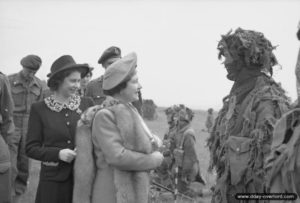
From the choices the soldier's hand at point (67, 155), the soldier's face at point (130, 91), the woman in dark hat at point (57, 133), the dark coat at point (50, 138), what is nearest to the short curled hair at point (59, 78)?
the woman in dark hat at point (57, 133)

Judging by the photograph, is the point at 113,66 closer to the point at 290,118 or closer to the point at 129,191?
the point at 129,191

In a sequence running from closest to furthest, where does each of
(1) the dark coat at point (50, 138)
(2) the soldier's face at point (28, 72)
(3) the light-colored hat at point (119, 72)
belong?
(3) the light-colored hat at point (119, 72) < (1) the dark coat at point (50, 138) < (2) the soldier's face at point (28, 72)

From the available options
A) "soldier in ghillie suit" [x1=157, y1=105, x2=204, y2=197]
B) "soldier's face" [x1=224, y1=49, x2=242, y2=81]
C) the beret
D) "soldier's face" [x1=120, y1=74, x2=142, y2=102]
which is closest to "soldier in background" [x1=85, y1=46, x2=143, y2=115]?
"soldier's face" [x1=224, y1=49, x2=242, y2=81]

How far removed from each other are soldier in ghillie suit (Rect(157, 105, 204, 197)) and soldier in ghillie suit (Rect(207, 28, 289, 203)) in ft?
15.8

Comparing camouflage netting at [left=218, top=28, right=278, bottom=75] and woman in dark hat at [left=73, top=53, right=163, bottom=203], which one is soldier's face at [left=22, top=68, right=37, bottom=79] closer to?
camouflage netting at [left=218, top=28, right=278, bottom=75]

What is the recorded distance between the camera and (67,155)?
4.39 meters

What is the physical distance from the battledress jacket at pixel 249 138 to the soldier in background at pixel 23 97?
168 inches

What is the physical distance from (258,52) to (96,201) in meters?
2.12

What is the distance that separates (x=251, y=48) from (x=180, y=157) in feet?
18.0

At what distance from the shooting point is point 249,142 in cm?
470

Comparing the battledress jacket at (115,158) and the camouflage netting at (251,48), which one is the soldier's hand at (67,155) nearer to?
the battledress jacket at (115,158)

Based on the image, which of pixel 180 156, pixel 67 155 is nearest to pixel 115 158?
pixel 67 155

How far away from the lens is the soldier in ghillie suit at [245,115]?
184 inches

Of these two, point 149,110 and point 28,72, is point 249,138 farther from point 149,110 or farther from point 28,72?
point 149,110
